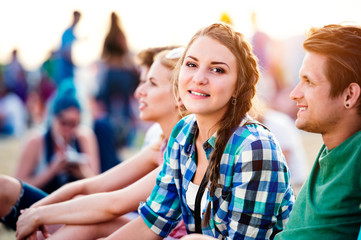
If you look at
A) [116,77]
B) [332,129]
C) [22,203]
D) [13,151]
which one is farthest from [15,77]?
[332,129]

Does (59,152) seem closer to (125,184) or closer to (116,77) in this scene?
(125,184)

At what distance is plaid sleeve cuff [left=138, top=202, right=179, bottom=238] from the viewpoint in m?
1.93

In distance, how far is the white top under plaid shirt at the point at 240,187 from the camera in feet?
5.29

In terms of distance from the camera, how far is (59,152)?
3.79 meters

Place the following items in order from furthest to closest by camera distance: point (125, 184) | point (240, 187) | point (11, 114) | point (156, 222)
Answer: point (11, 114), point (125, 184), point (156, 222), point (240, 187)

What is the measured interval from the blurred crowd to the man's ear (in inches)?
24.2

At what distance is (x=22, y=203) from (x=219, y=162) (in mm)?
1314

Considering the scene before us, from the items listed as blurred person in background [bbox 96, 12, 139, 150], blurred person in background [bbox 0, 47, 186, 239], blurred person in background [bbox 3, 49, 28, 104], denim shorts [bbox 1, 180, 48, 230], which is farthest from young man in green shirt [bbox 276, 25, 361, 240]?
blurred person in background [bbox 3, 49, 28, 104]

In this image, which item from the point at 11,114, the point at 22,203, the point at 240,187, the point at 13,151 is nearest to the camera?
the point at 240,187

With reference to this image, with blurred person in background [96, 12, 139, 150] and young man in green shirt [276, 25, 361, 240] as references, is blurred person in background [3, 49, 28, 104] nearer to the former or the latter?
blurred person in background [96, 12, 139, 150]

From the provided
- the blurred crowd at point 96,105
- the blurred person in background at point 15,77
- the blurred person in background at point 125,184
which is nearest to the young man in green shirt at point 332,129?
the blurred crowd at point 96,105

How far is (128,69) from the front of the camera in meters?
6.68

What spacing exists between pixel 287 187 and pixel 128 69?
5209 millimetres

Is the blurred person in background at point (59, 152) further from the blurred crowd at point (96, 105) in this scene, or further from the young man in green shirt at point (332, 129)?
the young man in green shirt at point (332, 129)
